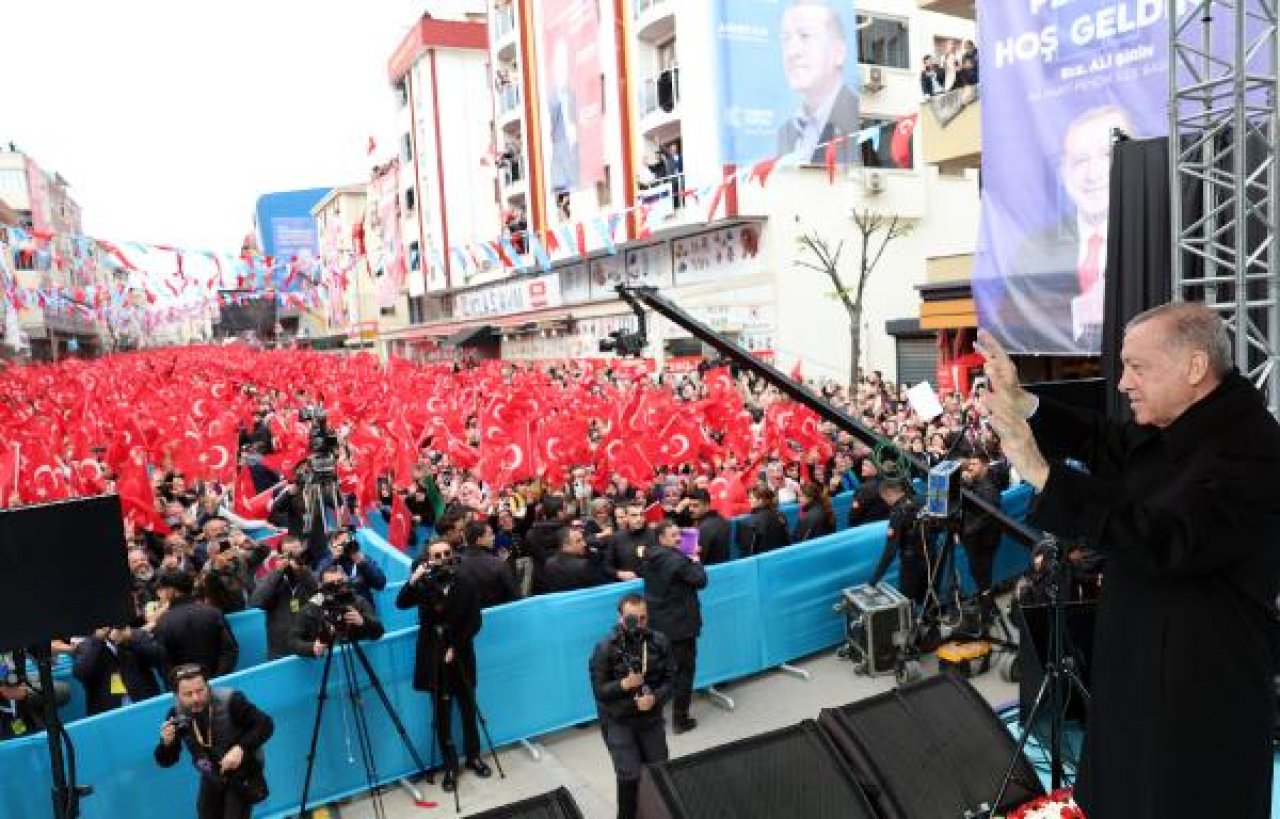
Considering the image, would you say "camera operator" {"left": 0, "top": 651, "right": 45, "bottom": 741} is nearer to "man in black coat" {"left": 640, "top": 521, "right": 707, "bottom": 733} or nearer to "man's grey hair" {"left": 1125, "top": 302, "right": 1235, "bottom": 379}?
"man in black coat" {"left": 640, "top": 521, "right": 707, "bottom": 733}

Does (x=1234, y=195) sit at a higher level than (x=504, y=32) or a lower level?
lower

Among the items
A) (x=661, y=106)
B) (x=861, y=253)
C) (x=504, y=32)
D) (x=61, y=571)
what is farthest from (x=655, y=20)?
(x=61, y=571)

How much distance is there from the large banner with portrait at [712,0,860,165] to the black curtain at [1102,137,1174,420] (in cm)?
1989

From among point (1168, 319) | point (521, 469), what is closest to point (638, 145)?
point (521, 469)

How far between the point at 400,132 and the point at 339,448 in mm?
45434

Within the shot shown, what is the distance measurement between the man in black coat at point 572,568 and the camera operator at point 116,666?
3001 millimetres

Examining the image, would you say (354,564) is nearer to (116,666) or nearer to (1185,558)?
(116,666)

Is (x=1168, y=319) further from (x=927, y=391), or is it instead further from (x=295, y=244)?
(x=295, y=244)

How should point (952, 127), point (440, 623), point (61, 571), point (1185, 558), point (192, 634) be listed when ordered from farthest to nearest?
point (952, 127) → point (192, 634) → point (440, 623) → point (61, 571) → point (1185, 558)

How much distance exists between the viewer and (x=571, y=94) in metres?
35.8

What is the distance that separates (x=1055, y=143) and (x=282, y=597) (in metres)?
11.2

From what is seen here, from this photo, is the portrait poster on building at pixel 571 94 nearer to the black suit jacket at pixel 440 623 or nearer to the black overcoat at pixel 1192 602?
the black suit jacket at pixel 440 623

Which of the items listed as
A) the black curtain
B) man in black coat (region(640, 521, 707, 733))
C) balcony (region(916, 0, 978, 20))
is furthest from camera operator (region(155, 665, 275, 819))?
balcony (region(916, 0, 978, 20))

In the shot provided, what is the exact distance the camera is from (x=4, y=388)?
88.6 feet
